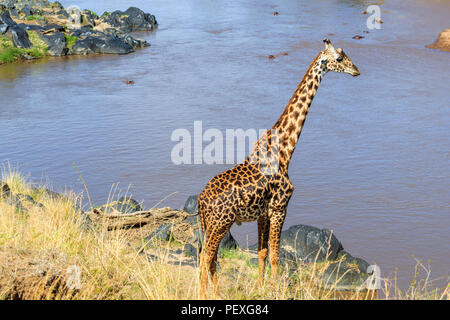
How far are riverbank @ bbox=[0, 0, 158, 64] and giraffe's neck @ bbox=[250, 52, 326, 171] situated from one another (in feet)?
68.3

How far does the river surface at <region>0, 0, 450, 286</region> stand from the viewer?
11.2 metres

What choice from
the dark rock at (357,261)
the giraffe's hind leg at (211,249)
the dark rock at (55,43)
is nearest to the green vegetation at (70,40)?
the dark rock at (55,43)

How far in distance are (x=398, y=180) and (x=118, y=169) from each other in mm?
5778

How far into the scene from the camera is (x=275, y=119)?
1630 centimetres

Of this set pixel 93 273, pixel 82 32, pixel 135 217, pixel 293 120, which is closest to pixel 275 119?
pixel 135 217

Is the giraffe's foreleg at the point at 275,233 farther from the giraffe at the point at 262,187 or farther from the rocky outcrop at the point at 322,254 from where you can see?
the rocky outcrop at the point at 322,254

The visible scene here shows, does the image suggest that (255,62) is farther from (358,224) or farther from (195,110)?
(358,224)

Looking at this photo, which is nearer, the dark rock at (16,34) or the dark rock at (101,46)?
the dark rock at (16,34)

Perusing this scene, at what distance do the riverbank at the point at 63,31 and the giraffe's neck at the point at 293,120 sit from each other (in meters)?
20.8

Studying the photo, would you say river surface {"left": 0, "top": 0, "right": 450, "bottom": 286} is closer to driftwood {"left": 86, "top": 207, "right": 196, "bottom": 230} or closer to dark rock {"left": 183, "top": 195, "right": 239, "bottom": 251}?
dark rock {"left": 183, "top": 195, "right": 239, "bottom": 251}

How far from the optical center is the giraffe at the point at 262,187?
591cm

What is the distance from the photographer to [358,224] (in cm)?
1079

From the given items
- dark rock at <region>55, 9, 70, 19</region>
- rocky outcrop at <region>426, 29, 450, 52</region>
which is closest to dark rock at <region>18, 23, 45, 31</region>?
dark rock at <region>55, 9, 70, 19</region>
